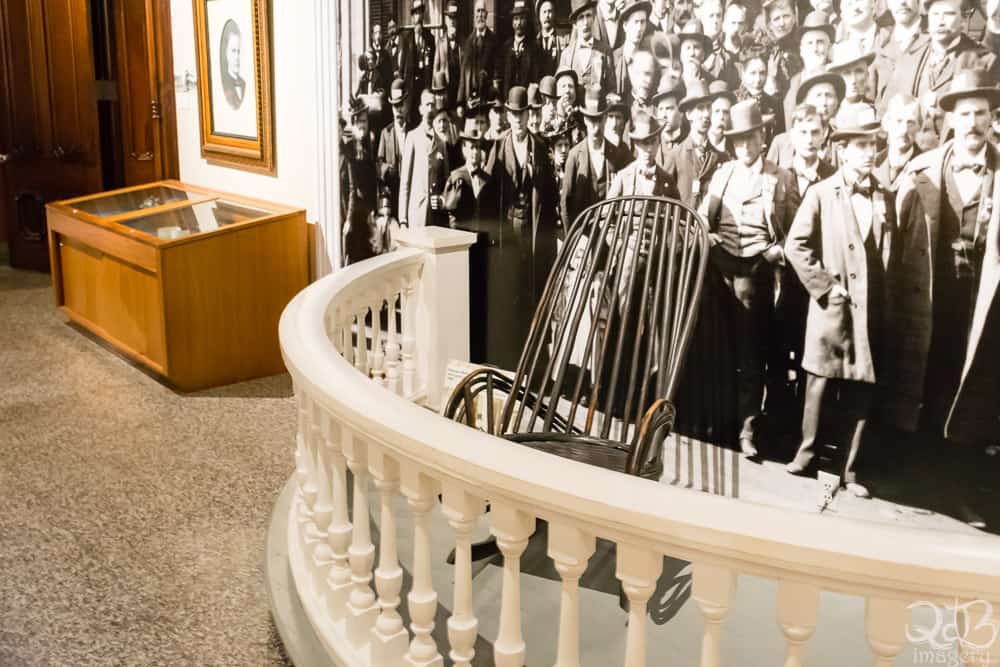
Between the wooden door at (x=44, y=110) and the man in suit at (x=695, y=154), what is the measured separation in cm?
466

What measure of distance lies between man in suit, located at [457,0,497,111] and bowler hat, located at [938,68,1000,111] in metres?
1.76

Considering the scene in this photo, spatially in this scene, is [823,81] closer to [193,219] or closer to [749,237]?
[749,237]

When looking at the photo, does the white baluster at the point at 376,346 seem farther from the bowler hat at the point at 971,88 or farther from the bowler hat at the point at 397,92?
the bowler hat at the point at 971,88

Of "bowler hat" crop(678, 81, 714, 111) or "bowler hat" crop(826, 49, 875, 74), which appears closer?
"bowler hat" crop(826, 49, 875, 74)

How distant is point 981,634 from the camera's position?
112cm

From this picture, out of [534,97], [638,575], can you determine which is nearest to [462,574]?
[638,575]

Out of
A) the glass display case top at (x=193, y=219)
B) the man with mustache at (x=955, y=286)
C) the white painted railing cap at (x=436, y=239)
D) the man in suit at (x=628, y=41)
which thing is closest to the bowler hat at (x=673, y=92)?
the man in suit at (x=628, y=41)

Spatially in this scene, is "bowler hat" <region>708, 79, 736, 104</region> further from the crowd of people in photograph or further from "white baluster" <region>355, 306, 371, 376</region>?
"white baluster" <region>355, 306, 371, 376</region>

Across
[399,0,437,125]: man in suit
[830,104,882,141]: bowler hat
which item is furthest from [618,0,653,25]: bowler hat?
[399,0,437,125]: man in suit

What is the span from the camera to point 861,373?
2678 mm

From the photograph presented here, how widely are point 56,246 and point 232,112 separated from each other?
1.41m

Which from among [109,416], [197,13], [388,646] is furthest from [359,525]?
[197,13]

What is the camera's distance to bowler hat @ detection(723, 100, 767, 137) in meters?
2.79

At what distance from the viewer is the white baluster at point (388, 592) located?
5.76 feet
